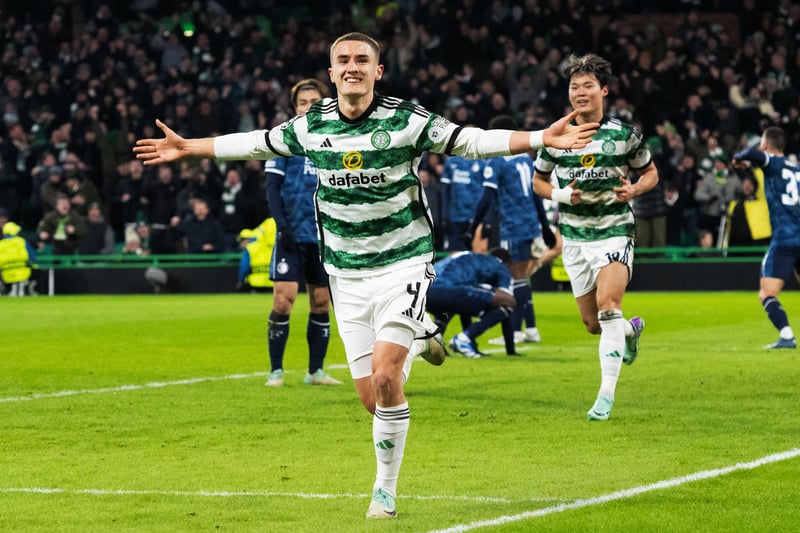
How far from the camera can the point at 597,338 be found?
54.1ft

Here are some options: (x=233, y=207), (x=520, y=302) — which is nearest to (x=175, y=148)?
(x=520, y=302)

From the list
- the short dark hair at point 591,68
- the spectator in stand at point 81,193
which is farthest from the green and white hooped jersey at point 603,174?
the spectator in stand at point 81,193

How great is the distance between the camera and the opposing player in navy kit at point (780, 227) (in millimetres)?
14742

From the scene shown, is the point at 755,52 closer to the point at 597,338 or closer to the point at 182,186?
the point at 182,186

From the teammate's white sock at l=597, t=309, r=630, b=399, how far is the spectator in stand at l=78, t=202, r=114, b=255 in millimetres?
21058

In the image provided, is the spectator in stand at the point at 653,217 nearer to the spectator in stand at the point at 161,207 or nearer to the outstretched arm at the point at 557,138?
the spectator in stand at the point at 161,207

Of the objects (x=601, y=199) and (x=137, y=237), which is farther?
(x=137, y=237)

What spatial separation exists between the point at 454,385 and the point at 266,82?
19941 mm

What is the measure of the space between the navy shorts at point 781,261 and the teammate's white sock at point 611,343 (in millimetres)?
5630

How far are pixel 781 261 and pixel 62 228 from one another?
17972 mm

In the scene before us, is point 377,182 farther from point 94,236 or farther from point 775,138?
point 94,236

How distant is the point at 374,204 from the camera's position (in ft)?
22.2

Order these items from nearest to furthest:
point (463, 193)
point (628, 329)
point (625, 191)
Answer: point (625, 191)
point (628, 329)
point (463, 193)

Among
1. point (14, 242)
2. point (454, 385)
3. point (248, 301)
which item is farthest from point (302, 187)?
point (14, 242)
